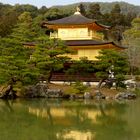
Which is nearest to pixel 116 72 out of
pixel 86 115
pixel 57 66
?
pixel 57 66

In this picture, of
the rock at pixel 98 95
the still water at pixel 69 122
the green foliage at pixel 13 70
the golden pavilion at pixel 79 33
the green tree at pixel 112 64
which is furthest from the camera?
the golden pavilion at pixel 79 33

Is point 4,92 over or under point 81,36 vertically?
under

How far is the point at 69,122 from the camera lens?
15.2 m

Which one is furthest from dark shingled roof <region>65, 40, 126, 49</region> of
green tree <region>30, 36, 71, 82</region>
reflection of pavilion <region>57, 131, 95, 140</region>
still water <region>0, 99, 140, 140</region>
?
reflection of pavilion <region>57, 131, 95, 140</region>

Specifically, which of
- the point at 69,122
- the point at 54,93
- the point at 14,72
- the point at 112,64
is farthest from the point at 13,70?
the point at 69,122

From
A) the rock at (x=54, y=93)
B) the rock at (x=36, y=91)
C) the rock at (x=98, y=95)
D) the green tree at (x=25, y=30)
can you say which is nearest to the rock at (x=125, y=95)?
the rock at (x=98, y=95)

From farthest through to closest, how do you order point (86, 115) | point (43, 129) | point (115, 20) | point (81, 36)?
point (115, 20) < point (81, 36) < point (86, 115) < point (43, 129)

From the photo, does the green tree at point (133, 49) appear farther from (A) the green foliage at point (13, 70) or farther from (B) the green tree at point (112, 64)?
(A) the green foliage at point (13, 70)

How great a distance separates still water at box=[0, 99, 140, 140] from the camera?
12.0 meters

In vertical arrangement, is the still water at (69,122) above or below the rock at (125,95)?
above

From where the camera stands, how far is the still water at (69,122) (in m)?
12.0

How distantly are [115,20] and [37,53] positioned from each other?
108ft

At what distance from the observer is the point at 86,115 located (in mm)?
17312

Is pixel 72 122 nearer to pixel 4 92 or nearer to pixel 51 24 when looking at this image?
pixel 4 92
